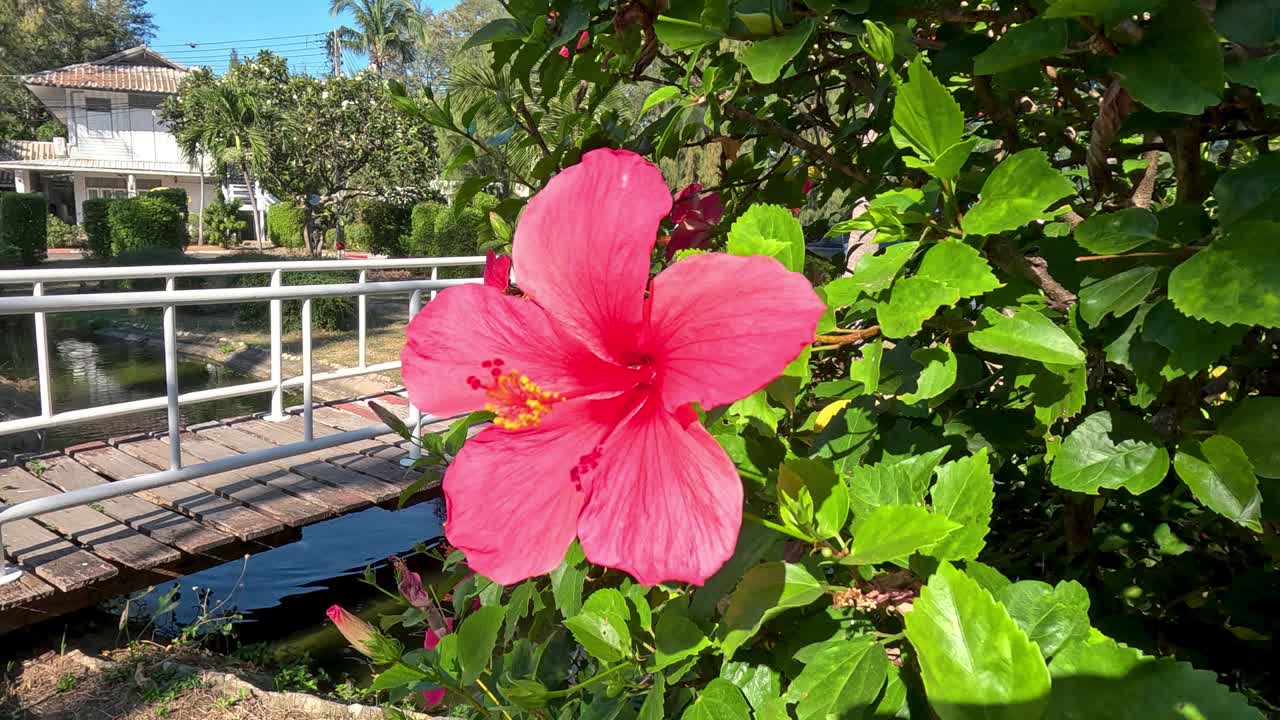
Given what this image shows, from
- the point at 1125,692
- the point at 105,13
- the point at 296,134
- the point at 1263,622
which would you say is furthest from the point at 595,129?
the point at 105,13

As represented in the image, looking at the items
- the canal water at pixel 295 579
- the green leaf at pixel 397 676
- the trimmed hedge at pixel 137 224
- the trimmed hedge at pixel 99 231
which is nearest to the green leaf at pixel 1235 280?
the green leaf at pixel 397 676

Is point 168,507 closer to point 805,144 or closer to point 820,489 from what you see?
point 805,144

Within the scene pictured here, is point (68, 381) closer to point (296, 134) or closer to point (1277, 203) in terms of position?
point (296, 134)

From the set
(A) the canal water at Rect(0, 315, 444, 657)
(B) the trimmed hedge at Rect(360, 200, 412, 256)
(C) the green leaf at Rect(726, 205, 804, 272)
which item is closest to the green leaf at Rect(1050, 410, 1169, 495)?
(C) the green leaf at Rect(726, 205, 804, 272)

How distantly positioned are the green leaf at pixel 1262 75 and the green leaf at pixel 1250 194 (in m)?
0.07

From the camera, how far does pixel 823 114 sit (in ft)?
5.18

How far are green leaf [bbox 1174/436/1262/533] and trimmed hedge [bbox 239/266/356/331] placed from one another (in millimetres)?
12517

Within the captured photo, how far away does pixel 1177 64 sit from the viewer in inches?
25.3

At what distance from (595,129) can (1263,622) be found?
1.12m

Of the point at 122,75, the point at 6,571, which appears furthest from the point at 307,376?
the point at 122,75

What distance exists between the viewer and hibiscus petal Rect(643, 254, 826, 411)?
509 mm

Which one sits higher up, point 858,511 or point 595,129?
point 595,129

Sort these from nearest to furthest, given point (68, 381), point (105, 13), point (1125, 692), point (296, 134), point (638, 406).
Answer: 1. point (1125, 692)
2. point (638, 406)
3. point (68, 381)
4. point (296, 134)
5. point (105, 13)

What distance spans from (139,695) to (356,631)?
2.69 metres
